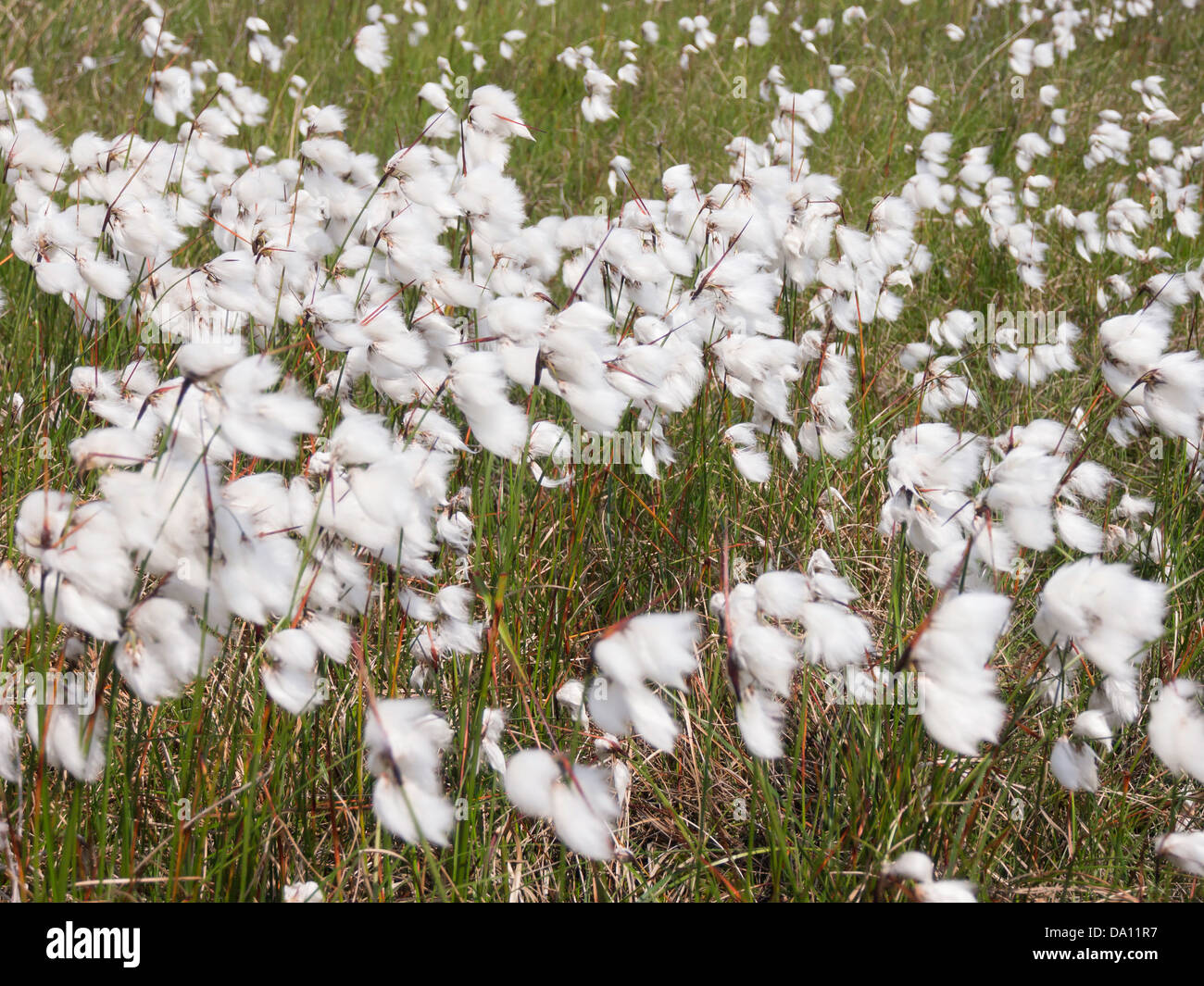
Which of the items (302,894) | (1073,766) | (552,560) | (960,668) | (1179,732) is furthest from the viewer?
(552,560)

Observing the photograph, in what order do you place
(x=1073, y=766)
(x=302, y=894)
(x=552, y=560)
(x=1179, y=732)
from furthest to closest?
1. (x=552, y=560)
2. (x=1073, y=766)
3. (x=302, y=894)
4. (x=1179, y=732)

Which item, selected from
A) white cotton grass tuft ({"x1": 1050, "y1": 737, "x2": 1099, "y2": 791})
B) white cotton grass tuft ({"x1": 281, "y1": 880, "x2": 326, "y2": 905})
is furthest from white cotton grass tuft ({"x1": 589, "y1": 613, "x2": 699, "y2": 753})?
white cotton grass tuft ({"x1": 1050, "y1": 737, "x2": 1099, "y2": 791})

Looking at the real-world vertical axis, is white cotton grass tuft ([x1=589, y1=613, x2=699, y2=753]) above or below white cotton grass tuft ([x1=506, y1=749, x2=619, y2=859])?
above

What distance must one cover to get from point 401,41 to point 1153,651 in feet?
20.0

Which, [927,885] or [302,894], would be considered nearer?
[927,885]

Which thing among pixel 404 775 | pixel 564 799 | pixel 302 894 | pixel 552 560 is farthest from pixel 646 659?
pixel 552 560

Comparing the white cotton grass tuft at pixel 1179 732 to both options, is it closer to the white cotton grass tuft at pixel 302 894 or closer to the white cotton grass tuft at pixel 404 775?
the white cotton grass tuft at pixel 404 775

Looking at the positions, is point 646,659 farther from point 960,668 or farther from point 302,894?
point 302,894

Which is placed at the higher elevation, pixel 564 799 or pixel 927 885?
pixel 564 799

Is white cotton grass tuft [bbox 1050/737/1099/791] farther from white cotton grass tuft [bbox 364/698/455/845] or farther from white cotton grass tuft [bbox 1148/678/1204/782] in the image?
white cotton grass tuft [bbox 364/698/455/845]

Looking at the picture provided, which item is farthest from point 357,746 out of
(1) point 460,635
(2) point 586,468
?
(2) point 586,468

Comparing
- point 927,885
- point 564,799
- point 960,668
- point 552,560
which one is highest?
point 552,560

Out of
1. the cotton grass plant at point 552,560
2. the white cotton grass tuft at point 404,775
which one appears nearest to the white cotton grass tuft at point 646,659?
the cotton grass plant at point 552,560

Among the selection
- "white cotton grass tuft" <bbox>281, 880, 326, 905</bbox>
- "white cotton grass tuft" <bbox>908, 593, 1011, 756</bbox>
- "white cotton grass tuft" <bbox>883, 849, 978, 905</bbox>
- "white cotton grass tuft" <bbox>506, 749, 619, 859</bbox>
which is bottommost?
"white cotton grass tuft" <bbox>883, 849, 978, 905</bbox>
